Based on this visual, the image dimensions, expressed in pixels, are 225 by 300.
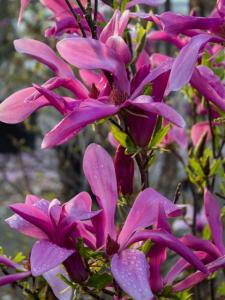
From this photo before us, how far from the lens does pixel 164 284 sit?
79cm

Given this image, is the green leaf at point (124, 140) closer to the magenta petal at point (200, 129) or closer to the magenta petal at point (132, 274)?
the magenta petal at point (132, 274)

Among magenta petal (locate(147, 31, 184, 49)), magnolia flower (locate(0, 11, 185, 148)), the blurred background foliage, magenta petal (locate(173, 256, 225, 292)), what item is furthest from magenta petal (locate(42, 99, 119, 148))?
the blurred background foliage

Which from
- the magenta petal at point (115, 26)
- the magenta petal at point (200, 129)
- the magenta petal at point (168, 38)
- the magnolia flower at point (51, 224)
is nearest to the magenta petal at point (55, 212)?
the magnolia flower at point (51, 224)

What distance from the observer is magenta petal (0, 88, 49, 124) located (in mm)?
742

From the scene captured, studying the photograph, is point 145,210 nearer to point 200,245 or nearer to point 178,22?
point 200,245

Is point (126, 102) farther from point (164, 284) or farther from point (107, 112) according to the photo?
point (164, 284)

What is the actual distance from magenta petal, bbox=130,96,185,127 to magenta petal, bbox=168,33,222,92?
2cm

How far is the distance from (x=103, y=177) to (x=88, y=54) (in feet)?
0.48

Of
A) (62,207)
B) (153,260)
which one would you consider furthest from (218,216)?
(62,207)

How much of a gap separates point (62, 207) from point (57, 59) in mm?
181

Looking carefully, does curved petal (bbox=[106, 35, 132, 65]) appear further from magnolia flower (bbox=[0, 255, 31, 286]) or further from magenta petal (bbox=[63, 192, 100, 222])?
magnolia flower (bbox=[0, 255, 31, 286])

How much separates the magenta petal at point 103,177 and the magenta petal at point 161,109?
→ 87 mm

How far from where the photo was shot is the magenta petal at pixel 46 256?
0.63 metres

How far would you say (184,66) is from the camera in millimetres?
652
